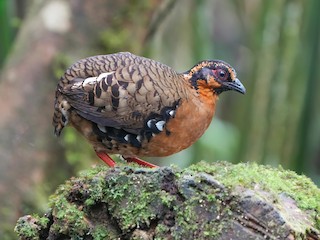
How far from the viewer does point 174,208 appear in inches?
104

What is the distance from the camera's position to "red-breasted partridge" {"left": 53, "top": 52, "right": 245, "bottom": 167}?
11.4 feet

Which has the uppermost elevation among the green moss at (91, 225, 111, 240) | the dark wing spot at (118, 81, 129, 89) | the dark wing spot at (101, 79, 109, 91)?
the dark wing spot at (118, 81, 129, 89)

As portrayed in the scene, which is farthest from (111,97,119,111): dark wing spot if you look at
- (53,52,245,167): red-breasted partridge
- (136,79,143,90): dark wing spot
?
(136,79,143,90): dark wing spot

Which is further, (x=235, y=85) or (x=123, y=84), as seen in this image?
(x=235, y=85)

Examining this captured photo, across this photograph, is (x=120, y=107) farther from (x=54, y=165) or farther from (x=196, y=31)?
(x=196, y=31)

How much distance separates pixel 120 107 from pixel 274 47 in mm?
3062

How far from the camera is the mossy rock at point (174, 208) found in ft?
8.37

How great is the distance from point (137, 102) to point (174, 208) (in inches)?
36.4

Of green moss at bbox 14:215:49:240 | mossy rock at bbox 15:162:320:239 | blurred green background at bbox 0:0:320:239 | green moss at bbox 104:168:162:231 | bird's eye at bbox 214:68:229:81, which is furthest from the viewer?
blurred green background at bbox 0:0:320:239

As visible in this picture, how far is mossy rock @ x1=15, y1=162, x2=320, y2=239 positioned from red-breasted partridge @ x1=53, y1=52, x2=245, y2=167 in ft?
2.07

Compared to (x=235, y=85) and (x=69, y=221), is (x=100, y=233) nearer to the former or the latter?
(x=69, y=221)

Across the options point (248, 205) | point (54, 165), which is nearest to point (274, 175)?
point (248, 205)

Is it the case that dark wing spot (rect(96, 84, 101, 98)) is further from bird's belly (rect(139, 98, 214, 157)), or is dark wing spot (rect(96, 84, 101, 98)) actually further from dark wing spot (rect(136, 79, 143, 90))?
bird's belly (rect(139, 98, 214, 157))

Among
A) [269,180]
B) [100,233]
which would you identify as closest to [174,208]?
[100,233]
